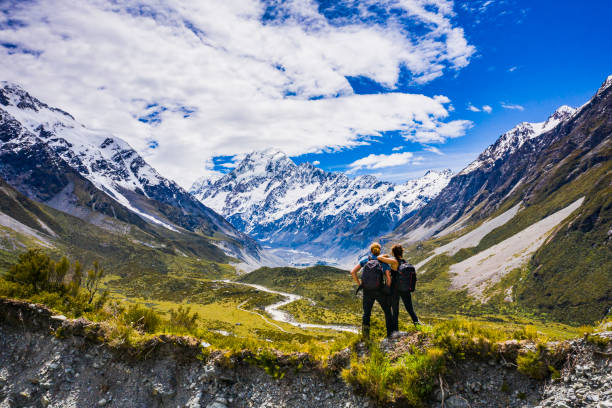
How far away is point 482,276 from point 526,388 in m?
201

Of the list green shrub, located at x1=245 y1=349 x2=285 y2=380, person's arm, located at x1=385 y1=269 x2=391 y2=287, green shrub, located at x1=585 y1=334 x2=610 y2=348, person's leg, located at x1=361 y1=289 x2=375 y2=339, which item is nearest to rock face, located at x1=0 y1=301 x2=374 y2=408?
green shrub, located at x1=245 y1=349 x2=285 y2=380

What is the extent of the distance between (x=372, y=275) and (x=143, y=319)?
9.72 metres

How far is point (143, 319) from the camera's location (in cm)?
1376

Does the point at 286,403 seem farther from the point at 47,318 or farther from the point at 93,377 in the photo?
the point at 47,318

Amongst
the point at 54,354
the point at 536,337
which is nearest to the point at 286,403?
the point at 536,337

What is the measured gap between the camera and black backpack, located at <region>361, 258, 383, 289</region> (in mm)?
11547

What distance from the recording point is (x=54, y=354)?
1291 cm

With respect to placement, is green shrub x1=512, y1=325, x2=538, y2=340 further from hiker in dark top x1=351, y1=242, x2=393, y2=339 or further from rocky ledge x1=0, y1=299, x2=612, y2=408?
hiker in dark top x1=351, y1=242, x2=393, y2=339

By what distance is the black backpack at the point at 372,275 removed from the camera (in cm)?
1155

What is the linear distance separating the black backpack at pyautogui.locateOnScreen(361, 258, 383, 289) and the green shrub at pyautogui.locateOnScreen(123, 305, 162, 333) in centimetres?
896

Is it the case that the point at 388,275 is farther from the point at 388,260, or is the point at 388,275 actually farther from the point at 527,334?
the point at 527,334

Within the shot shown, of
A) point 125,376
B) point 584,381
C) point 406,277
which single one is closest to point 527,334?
point 584,381

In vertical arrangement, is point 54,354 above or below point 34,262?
below

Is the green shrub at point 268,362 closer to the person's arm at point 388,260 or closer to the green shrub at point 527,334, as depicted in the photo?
the person's arm at point 388,260
